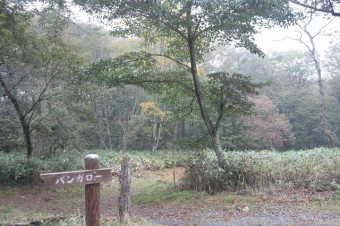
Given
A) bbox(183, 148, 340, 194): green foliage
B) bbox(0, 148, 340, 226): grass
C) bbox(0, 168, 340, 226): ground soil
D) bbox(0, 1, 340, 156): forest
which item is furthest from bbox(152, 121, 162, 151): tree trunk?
bbox(183, 148, 340, 194): green foliage

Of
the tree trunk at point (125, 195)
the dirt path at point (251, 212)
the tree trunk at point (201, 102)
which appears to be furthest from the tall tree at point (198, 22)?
the tree trunk at point (125, 195)

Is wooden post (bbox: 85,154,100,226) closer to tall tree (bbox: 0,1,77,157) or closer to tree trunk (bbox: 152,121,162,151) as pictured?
tall tree (bbox: 0,1,77,157)

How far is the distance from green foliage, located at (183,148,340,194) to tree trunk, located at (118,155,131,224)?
152 inches

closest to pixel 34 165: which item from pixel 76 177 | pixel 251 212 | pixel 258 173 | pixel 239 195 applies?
pixel 239 195

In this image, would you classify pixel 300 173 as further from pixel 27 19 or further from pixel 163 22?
pixel 27 19

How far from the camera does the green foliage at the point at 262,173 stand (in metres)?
8.62

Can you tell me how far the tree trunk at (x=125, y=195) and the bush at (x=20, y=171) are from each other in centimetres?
746

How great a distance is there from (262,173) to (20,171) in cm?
858

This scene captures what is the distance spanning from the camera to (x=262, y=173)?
8.95 m

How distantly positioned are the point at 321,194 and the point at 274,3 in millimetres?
4669

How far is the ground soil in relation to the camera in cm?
630

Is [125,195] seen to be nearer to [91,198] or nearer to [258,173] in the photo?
[91,198]

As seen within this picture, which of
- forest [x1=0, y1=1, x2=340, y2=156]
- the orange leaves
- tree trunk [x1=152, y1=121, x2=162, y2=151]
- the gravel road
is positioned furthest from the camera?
tree trunk [x1=152, y1=121, x2=162, y2=151]

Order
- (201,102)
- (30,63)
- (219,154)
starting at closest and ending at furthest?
(219,154) → (201,102) → (30,63)
